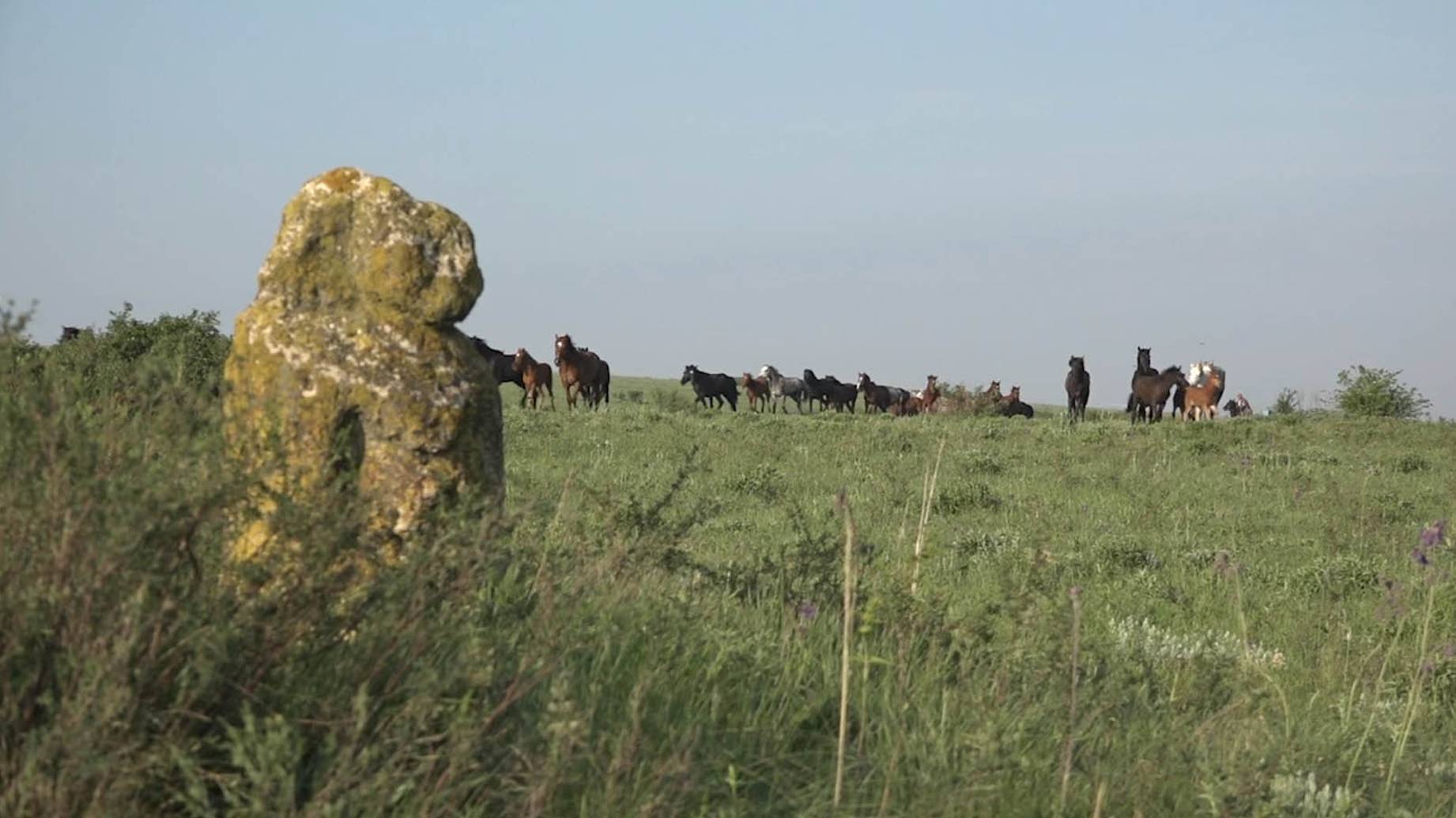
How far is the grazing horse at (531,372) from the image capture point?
44.5 meters

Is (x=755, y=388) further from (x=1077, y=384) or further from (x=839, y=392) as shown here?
(x=1077, y=384)

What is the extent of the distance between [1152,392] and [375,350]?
37.0 metres

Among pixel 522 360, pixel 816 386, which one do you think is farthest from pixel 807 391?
pixel 522 360

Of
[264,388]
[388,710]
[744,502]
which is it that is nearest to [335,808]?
[388,710]

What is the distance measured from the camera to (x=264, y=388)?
5250 millimetres

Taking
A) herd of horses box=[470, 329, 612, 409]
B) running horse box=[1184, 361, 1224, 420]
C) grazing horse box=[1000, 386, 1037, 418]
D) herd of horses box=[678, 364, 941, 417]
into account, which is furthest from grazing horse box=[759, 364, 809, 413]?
running horse box=[1184, 361, 1224, 420]

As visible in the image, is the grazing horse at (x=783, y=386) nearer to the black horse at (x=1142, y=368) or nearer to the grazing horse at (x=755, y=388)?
the grazing horse at (x=755, y=388)

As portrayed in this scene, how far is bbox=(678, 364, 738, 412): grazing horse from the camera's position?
201ft

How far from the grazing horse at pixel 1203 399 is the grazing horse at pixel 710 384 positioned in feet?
71.5

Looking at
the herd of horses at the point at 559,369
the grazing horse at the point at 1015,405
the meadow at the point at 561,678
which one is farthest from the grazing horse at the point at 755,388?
the meadow at the point at 561,678

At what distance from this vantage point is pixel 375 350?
5.31m

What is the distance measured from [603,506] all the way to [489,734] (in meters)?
3.09

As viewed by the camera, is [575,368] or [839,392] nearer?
[575,368]

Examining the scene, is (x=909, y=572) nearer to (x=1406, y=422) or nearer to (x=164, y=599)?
(x=164, y=599)
